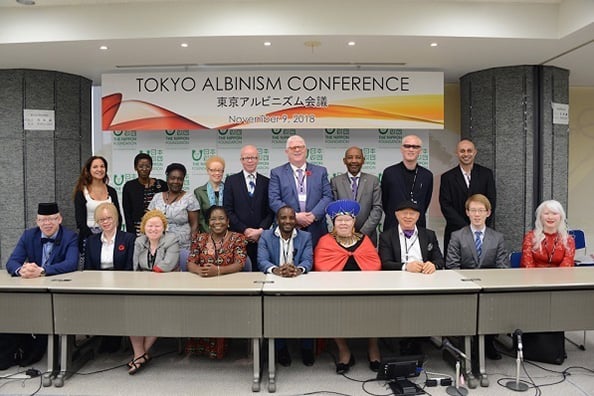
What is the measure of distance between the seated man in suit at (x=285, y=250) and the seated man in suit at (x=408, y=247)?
0.57m

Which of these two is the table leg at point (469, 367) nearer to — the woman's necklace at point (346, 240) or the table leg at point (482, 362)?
the table leg at point (482, 362)

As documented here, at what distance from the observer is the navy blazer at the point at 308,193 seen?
3.59m

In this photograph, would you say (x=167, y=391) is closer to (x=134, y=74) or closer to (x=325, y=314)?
(x=325, y=314)

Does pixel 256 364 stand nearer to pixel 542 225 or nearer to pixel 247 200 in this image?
pixel 247 200

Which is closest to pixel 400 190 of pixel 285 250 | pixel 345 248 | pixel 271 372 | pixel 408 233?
pixel 408 233

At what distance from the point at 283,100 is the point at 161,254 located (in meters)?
2.04

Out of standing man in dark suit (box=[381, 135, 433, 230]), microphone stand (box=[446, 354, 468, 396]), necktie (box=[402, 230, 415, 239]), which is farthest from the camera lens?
standing man in dark suit (box=[381, 135, 433, 230])

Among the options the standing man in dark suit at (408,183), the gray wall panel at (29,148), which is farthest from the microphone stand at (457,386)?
the gray wall panel at (29,148)

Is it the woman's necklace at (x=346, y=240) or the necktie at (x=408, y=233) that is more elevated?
the necktie at (x=408, y=233)

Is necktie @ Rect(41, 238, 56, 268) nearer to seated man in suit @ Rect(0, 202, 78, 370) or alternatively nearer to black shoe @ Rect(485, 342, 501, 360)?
seated man in suit @ Rect(0, 202, 78, 370)

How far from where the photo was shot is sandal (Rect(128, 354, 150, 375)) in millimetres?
2975

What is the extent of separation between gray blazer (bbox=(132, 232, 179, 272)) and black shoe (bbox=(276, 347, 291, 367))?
3.05 feet

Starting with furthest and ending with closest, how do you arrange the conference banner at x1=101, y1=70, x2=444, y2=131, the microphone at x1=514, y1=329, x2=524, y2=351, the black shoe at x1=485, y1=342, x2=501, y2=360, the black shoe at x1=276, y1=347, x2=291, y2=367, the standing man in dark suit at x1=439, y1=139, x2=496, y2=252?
1. the conference banner at x1=101, y1=70, x2=444, y2=131
2. the standing man in dark suit at x1=439, y1=139, x2=496, y2=252
3. the black shoe at x1=485, y1=342, x2=501, y2=360
4. the black shoe at x1=276, y1=347, x2=291, y2=367
5. the microphone at x1=514, y1=329, x2=524, y2=351

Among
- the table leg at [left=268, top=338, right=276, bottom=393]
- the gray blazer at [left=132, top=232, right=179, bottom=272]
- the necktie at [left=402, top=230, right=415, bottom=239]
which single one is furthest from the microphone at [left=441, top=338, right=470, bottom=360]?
→ the gray blazer at [left=132, top=232, right=179, bottom=272]
